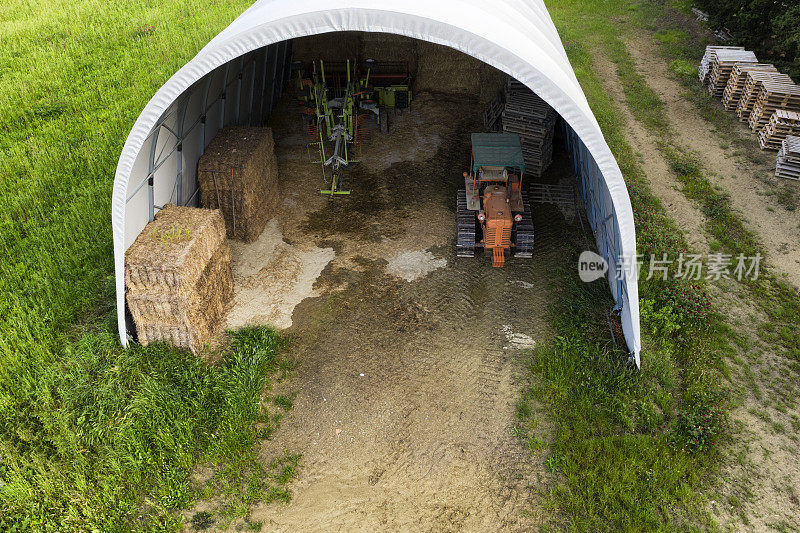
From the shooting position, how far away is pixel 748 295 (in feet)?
39.2

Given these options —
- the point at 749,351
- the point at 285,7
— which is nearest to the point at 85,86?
the point at 285,7

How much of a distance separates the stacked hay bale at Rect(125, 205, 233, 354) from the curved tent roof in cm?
28

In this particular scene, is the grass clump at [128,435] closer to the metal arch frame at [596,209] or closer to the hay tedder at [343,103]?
the metal arch frame at [596,209]

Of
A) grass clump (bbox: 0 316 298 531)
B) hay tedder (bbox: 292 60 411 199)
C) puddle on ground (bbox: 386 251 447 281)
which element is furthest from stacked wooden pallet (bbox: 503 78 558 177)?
grass clump (bbox: 0 316 298 531)

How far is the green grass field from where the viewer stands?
8.08 m

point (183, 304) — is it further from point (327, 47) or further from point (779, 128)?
point (779, 128)

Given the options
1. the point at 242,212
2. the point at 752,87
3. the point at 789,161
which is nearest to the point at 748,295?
the point at 789,161

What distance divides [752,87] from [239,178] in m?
16.9

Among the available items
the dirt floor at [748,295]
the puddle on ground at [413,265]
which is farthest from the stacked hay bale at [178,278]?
the dirt floor at [748,295]

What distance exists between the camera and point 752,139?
1781 cm

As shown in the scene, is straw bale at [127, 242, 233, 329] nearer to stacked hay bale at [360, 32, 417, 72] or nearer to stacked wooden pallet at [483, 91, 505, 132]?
stacked wooden pallet at [483, 91, 505, 132]

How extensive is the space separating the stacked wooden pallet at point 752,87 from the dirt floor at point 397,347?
7498 millimetres

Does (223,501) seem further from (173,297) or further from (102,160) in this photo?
(102,160)

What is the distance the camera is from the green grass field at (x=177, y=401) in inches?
318
